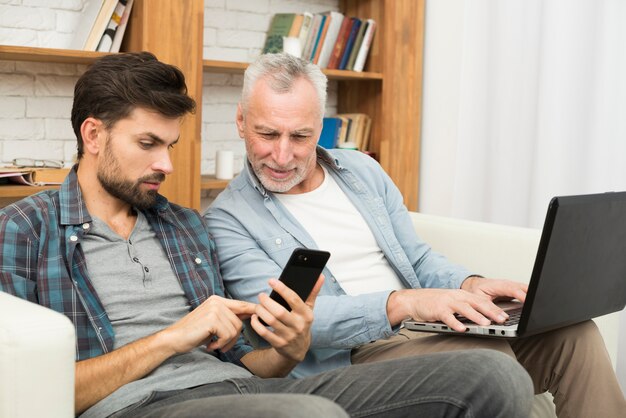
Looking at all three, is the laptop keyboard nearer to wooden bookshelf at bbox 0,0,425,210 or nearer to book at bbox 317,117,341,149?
wooden bookshelf at bbox 0,0,425,210

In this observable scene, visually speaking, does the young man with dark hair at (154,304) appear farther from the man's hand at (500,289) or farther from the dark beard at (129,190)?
the man's hand at (500,289)

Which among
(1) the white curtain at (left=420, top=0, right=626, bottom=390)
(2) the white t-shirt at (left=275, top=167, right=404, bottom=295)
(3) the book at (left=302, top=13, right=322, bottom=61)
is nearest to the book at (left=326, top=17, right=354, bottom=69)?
(3) the book at (left=302, top=13, right=322, bottom=61)

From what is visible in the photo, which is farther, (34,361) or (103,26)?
(103,26)

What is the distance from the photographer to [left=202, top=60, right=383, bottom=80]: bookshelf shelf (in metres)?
2.85

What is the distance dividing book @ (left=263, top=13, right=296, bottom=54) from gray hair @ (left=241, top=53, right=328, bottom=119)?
3.59 feet

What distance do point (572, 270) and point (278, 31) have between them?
1.86m

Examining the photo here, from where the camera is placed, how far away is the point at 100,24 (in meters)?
2.59

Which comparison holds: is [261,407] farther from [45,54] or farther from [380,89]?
[380,89]

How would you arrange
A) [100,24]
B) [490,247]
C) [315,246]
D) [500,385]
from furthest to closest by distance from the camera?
[100,24] < [490,247] < [315,246] < [500,385]

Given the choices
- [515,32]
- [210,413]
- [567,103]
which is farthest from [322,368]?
[515,32]

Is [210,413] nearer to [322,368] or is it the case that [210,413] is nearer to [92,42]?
[322,368]

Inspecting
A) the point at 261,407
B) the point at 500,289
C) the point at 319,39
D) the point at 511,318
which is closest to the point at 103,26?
the point at 319,39

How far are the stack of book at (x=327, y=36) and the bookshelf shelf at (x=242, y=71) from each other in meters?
0.06

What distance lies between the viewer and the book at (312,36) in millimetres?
3160
